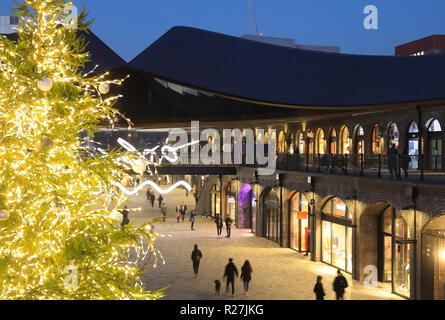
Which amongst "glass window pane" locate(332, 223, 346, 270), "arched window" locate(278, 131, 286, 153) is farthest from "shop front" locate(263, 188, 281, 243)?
"arched window" locate(278, 131, 286, 153)

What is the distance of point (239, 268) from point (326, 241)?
16.5ft

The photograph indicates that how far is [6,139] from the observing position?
643 cm

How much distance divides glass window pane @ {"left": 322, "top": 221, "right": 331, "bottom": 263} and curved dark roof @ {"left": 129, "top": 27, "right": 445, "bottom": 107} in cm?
638

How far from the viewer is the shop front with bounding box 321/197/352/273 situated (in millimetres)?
22078

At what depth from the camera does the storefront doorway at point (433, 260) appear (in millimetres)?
16025

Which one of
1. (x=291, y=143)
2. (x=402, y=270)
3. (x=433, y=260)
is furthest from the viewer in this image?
(x=291, y=143)

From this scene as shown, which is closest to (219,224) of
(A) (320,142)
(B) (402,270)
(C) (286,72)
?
(A) (320,142)

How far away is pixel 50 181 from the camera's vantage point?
6238 mm

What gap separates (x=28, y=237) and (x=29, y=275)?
22.5 inches

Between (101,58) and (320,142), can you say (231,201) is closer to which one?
(320,142)

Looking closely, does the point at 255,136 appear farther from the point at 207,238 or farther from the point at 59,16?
the point at 59,16

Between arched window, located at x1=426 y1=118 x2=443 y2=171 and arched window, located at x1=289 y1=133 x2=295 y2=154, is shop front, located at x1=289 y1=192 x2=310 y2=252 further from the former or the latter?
arched window, located at x1=289 y1=133 x2=295 y2=154

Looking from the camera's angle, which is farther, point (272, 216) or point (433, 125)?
point (272, 216)
